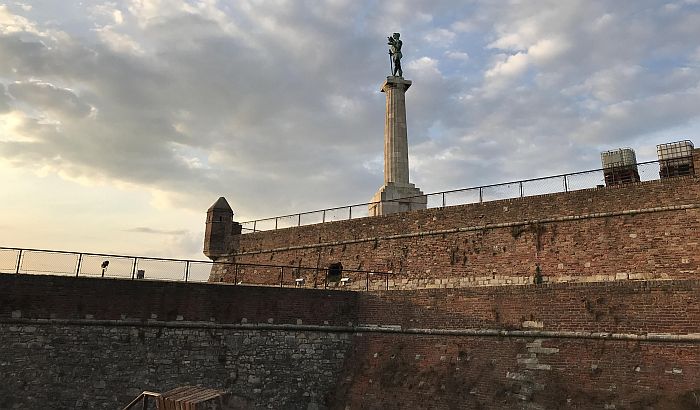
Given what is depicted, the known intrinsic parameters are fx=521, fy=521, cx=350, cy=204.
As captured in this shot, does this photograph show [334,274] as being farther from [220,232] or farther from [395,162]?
[220,232]

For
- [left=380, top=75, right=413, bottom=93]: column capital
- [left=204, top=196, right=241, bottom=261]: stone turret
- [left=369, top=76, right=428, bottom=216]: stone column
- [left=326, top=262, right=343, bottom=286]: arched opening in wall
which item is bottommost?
[left=326, top=262, right=343, bottom=286]: arched opening in wall

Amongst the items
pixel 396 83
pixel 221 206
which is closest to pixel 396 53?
pixel 396 83

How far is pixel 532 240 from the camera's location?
18625 mm

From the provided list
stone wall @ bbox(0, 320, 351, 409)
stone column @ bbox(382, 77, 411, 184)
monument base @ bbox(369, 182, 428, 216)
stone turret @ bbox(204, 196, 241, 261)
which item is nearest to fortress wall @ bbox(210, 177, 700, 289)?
monument base @ bbox(369, 182, 428, 216)

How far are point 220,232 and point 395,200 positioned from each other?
1053 centimetres

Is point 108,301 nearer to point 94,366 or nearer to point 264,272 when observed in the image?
point 94,366

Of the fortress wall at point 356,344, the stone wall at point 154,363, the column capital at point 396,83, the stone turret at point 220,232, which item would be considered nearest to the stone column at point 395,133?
the column capital at point 396,83

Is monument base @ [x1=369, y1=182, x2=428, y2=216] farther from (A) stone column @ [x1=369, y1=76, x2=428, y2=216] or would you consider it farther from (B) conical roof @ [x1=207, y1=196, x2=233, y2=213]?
(B) conical roof @ [x1=207, y1=196, x2=233, y2=213]

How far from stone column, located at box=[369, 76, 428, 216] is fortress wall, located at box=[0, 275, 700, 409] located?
29.9 feet

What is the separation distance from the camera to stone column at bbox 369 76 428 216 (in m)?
26.2

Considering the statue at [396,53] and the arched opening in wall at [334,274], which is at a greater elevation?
the statue at [396,53]

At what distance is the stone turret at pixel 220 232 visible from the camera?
2936cm

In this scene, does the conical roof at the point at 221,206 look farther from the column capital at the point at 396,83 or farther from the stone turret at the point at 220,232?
A: the column capital at the point at 396,83

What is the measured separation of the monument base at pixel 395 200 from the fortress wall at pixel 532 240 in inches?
106
